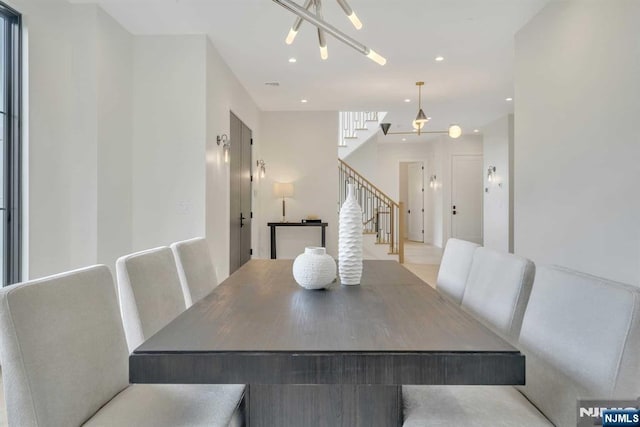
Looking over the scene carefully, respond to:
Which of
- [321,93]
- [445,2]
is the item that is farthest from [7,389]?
[321,93]

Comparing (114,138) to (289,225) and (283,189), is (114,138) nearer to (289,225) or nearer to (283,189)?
(283,189)

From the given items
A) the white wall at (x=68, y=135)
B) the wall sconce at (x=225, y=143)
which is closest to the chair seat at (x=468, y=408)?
the white wall at (x=68, y=135)

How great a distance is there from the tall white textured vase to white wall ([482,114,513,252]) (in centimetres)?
649

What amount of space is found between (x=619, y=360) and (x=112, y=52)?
4.24 m

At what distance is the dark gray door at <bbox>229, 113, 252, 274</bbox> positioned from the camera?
4977mm

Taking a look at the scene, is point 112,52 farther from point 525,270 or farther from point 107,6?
point 525,270

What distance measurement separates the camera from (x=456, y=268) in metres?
2.10

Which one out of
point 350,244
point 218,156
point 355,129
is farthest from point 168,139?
point 355,129

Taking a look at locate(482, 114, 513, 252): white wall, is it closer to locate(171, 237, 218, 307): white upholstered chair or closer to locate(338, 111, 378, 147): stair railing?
locate(338, 111, 378, 147): stair railing

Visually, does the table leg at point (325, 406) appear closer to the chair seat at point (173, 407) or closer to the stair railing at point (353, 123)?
the chair seat at point (173, 407)

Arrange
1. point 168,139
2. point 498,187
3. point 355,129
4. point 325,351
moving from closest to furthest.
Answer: point 325,351 < point 168,139 < point 498,187 < point 355,129

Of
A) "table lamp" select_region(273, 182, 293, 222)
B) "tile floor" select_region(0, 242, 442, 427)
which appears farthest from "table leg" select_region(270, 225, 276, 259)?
"tile floor" select_region(0, 242, 442, 427)

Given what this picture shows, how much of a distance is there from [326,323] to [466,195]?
949cm

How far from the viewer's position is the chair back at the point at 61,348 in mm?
925
